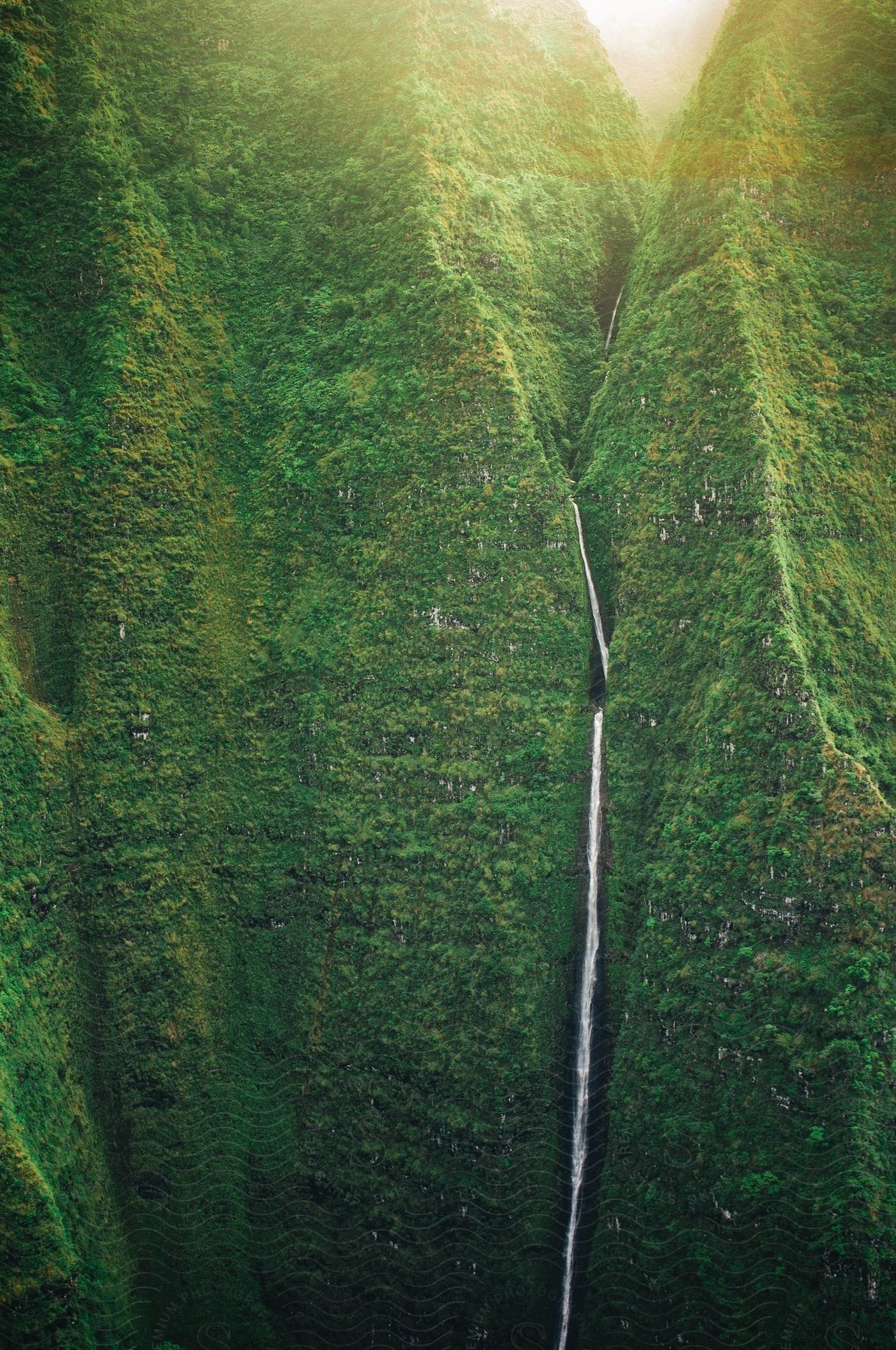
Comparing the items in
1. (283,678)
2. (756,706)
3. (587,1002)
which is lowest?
(587,1002)

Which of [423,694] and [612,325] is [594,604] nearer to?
[423,694]

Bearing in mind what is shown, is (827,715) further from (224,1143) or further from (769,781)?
(224,1143)

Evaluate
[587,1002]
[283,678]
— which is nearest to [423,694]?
[283,678]

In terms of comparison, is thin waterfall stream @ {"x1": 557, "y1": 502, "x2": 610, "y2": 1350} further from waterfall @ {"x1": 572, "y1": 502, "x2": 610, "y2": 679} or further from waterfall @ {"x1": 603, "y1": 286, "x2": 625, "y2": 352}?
waterfall @ {"x1": 603, "y1": 286, "x2": 625, "y2": 352}

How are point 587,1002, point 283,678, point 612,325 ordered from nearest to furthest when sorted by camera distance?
1. point 587,1002
2. point 283,678
3. point 612,325

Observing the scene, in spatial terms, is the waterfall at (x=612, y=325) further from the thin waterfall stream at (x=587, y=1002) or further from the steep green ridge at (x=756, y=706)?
the thin waterfall stream at (x=587, y=1002)

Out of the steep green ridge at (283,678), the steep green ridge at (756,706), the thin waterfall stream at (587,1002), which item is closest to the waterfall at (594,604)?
the thin waterfall stream at (587,1002)

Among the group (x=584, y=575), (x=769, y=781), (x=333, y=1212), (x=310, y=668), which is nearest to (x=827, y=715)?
(x=769, y=781)
